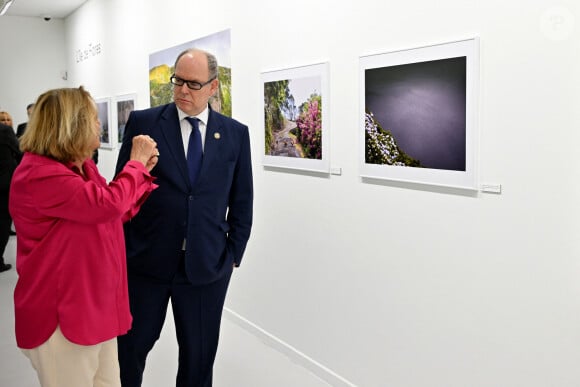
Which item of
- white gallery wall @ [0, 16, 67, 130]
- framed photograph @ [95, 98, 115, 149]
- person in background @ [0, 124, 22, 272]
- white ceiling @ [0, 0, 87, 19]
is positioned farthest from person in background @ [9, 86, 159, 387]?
white gallery wall @ [0, 16, 67, 130]

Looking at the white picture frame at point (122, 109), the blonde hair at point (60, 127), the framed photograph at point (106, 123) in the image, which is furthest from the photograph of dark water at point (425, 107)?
the framed photograph at point (106, 123)

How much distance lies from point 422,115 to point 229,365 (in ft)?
8.03

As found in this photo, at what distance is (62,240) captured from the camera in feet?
8.27

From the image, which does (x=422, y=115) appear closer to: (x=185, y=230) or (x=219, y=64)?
(x=185, y=230)

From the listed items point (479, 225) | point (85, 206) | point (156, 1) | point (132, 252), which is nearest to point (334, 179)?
point (479, 225)

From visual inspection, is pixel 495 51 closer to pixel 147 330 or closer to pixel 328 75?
pixel 328 75

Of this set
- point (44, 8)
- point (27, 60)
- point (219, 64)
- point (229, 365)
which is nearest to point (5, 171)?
point (219, 64)

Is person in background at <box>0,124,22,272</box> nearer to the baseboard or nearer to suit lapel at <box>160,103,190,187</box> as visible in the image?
the baseboard

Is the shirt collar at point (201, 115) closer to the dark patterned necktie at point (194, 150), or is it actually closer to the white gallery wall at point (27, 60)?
the dark patterned necktie at point (194, 150)

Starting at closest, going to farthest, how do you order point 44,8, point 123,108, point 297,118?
1. point 297,118
2. point 123,108
3. point 44,8

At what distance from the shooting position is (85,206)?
2.47 meters

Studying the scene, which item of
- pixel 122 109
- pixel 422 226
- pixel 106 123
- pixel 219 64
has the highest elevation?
pixel 219 64

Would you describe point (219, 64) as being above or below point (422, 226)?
above

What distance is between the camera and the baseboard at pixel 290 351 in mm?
4383
